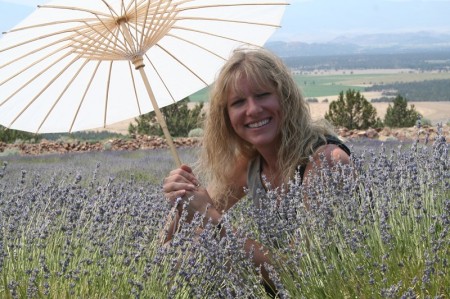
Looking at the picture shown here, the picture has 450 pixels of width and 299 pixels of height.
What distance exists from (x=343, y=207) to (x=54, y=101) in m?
1.85

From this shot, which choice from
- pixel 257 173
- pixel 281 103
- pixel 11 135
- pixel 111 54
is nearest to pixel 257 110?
pixel 281 103

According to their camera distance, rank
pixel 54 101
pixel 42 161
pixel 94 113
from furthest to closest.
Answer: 1. pixel 42 161
2. pixel 94 113
3. pixel 54 101

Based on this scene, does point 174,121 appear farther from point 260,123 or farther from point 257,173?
point 260,123

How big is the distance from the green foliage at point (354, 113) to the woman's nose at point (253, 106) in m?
17.1

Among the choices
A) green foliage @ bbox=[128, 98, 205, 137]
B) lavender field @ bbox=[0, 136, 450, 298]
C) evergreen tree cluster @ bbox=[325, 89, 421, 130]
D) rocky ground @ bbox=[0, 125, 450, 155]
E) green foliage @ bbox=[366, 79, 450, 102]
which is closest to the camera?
lavender field @ bbox=[0, 136, 450, 298]

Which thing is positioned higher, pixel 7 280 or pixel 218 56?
pixel 218 56

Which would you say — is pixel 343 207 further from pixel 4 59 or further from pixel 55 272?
pixel 4 59

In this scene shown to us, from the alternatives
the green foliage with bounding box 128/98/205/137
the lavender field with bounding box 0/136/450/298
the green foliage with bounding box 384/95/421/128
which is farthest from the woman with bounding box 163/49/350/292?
the green foliage with bounding box 384/95/421/128

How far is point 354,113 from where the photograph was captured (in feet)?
68.1

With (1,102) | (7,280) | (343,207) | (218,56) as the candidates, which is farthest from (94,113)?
(343,207)

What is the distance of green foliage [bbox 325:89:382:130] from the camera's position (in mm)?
20250

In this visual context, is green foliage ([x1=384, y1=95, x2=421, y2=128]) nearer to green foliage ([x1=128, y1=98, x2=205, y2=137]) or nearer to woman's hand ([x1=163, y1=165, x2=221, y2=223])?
green foliage ([x1=128, y1=98, x2=205, y2=137])

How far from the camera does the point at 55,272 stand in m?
2.59

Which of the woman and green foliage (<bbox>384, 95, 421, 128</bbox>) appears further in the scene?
green foliage (<bbox>384, 95, 421, 128</bbox>)
